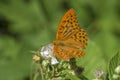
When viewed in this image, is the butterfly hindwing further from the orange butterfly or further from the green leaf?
the green leaf

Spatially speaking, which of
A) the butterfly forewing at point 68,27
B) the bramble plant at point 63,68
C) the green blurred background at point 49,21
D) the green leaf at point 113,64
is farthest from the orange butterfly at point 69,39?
the green blurred background at point 49,21

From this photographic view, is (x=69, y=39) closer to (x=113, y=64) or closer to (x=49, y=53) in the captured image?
(x=49, y=53)

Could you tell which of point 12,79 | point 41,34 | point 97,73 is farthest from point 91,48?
point 41,34

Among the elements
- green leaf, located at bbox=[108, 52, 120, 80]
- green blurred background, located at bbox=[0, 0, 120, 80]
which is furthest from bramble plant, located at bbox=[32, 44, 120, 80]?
green blurred background, located at bbox=[0, 0, 120, 80]

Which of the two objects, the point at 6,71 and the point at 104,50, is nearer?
the point at 6,71

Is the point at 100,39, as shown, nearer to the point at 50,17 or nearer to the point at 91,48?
the point at 50,17

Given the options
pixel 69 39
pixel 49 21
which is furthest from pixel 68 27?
pixel 49 21

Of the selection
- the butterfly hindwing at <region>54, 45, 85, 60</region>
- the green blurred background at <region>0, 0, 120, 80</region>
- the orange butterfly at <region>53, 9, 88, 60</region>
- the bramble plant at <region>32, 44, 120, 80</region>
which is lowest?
the bramble plant at <region>32, 44, 120, 80</region>

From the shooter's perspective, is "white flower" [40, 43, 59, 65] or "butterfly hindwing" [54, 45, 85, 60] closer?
"butterfly hindwing" [54, 45, 85, 60]

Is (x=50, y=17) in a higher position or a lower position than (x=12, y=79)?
higher
